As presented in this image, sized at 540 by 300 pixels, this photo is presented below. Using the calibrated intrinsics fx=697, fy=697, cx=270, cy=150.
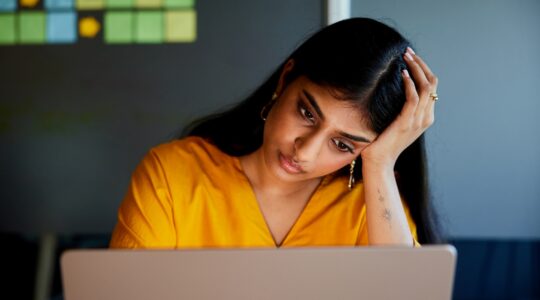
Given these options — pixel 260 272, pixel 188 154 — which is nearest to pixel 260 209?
pixel 188 154

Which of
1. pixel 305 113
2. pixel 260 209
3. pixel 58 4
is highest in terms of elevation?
pixel 58 4

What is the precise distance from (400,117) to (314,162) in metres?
0.21

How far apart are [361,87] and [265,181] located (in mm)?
340

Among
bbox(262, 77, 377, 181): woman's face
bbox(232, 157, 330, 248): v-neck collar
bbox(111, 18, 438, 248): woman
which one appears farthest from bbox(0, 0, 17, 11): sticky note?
bbox(262, 77, 377, 181): woman's face

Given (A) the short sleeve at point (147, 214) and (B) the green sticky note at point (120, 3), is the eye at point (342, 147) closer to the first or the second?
(A) the short sleeve at point (147, 214)

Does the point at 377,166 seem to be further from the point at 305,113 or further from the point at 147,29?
the point at 147,29

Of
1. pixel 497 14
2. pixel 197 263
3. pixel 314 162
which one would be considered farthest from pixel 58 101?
pixel 197 263

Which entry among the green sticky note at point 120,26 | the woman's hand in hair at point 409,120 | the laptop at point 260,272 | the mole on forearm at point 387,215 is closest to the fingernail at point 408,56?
the woman's hand in hair at point 409,120

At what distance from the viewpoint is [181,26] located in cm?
203

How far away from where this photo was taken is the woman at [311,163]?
4.29 ft

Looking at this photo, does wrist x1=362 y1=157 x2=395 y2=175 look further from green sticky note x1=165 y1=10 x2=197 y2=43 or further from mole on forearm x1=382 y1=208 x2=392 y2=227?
green sticky note x1=165 y1=10 x2=197 y2=43

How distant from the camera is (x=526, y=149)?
1.99m

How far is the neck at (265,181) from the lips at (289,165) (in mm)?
170

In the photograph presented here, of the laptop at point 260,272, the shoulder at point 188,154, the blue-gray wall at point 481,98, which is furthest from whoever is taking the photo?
the blue-gray wall at point 481,98
